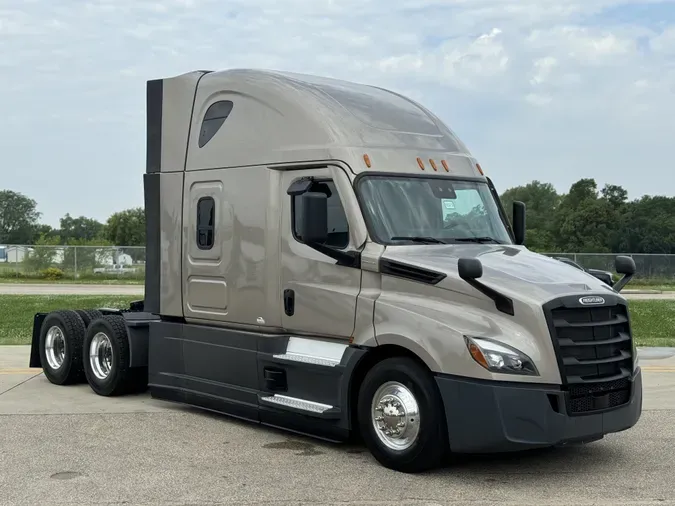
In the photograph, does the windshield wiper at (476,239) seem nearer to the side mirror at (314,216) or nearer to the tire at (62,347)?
the side mirror at (314,216)

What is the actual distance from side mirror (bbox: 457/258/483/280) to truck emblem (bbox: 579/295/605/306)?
32.2 inches

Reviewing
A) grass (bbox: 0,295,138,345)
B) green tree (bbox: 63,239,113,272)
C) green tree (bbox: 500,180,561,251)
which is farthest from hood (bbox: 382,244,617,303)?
green tree (bbox: 500,180,561,251)

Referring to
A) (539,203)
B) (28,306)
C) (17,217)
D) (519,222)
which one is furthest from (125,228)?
(519,222)

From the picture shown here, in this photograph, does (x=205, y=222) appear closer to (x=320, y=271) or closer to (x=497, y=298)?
(x=320, y=271)

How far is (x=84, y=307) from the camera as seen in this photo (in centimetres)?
2412

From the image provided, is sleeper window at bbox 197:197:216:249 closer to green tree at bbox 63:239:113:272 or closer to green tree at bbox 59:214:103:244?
green tree at bbox 63:239:113:272

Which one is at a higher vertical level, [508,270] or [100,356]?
[508,270]

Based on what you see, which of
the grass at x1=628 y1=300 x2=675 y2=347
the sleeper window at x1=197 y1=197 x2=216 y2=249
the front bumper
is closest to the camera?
the front bumper

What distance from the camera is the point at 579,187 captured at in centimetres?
9131

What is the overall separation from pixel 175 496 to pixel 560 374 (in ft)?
9.55

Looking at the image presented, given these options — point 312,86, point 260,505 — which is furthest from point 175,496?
point 312,86

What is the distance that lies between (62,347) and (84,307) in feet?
42.6

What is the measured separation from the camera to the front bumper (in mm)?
6660

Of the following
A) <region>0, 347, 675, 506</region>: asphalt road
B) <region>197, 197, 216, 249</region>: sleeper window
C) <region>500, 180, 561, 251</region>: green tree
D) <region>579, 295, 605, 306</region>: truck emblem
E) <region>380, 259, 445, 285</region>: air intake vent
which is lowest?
<region>0, 347, 675, 506</region>: asphalt road
